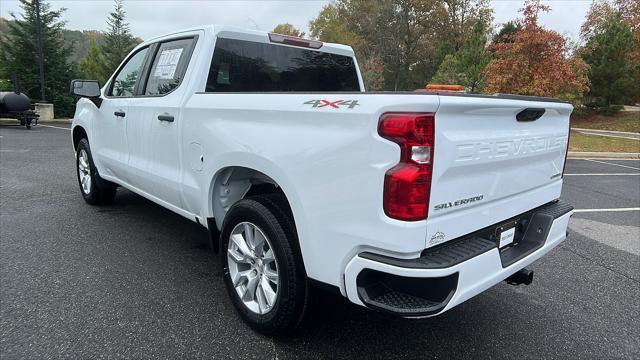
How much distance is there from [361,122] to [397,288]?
0.81m

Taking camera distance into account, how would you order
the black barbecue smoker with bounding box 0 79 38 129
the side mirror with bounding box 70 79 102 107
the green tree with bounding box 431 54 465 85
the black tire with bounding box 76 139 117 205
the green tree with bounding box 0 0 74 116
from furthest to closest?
the green tree with bounding box 431 54 465 85 → the green tree with bounding box 0 0 74 116 → the black barbecue smoker with bounding box 0 79 38 129 → the black tire with bounding box 76 139 117 205 → the side mirror with bounding box 70 79 102 107

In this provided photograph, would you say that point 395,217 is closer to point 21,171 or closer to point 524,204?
point 524,204

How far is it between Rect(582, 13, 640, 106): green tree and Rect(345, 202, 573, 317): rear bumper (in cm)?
3135

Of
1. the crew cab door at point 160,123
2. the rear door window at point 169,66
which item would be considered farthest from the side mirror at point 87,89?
the rear door window at point 169,66

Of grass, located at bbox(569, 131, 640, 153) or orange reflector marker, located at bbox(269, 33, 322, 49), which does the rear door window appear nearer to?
orange reflector marker, located at bbox(269, 33, 322, 49)

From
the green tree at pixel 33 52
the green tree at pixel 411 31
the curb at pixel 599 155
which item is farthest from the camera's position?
the green tree at pixel 411 31

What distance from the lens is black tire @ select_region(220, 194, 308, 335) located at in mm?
2406

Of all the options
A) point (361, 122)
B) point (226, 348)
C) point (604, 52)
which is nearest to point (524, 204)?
point (361, 122)

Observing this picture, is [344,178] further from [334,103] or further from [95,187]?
[95,187]

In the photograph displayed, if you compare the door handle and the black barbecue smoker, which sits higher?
the door handle

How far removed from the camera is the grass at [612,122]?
25837mm

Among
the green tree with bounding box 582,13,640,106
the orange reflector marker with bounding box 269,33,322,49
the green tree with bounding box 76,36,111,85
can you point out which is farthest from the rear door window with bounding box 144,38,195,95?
the green tree with bounding box 76,36,111,85

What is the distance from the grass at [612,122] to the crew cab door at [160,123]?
28.6 metres

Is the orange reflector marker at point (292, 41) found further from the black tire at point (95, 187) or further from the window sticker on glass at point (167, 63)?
the black tire at point (95, 187)
